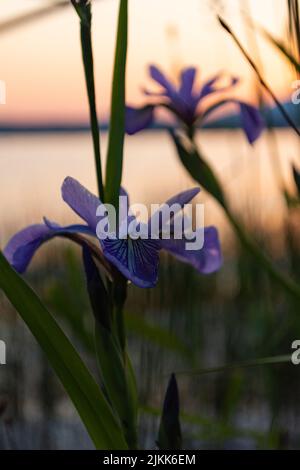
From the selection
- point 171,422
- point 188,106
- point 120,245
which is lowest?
point 171,422

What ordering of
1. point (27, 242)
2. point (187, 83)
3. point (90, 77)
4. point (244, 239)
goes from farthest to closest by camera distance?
point (187, 83)
point (244, 239)
point (27, 242)
point (90, 77)

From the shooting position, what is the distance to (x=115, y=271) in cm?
56

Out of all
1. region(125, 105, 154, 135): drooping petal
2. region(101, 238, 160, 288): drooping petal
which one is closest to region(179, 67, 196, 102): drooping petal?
region(125, 105, 154, 135): drooping petal

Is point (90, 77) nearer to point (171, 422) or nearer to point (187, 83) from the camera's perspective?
point (171, 422)

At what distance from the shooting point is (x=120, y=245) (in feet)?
1.78

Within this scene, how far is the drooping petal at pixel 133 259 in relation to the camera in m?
0.52

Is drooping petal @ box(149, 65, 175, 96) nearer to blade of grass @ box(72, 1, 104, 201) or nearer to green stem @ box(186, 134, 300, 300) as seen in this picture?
green stem @ box(186, 134, 300, 300)

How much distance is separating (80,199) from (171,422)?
6.0 inches

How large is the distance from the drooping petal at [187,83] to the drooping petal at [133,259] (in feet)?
1.58

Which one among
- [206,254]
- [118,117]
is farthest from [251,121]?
[118,117]

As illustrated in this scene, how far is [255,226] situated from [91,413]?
879 millimetres
